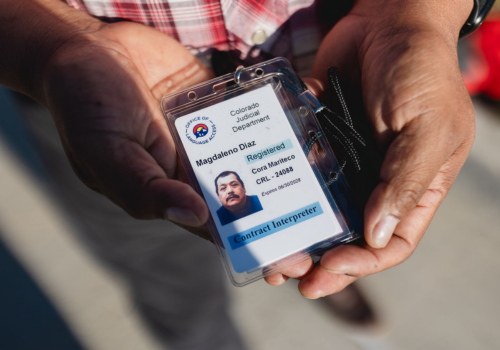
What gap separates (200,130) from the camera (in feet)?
2.66

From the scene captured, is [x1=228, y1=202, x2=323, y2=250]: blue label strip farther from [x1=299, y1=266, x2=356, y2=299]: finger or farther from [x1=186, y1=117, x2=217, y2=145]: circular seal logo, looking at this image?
[x1=186, y1=117, x2=217, y2=145]: circular seal logo

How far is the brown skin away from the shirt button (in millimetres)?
199

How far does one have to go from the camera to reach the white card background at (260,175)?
76 cm

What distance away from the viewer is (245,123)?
82cm

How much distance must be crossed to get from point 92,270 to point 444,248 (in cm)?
116

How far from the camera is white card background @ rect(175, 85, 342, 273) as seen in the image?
0.76 m

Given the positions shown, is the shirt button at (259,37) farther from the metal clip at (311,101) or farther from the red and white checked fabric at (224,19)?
the metal clip at (311,101)

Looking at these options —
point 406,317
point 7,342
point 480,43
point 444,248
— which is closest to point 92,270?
point 7,342

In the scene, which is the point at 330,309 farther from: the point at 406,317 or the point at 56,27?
the point at 56,27

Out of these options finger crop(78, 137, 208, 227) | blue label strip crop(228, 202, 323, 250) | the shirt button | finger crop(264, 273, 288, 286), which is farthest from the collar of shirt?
finger crop(264, 273, 288, 286)

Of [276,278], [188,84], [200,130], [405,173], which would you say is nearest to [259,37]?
[188,84]

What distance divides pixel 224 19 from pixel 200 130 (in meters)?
0.34

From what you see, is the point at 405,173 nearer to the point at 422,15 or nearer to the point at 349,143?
the point at 349,143

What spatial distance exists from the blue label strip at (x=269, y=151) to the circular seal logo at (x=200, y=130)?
11 cm
